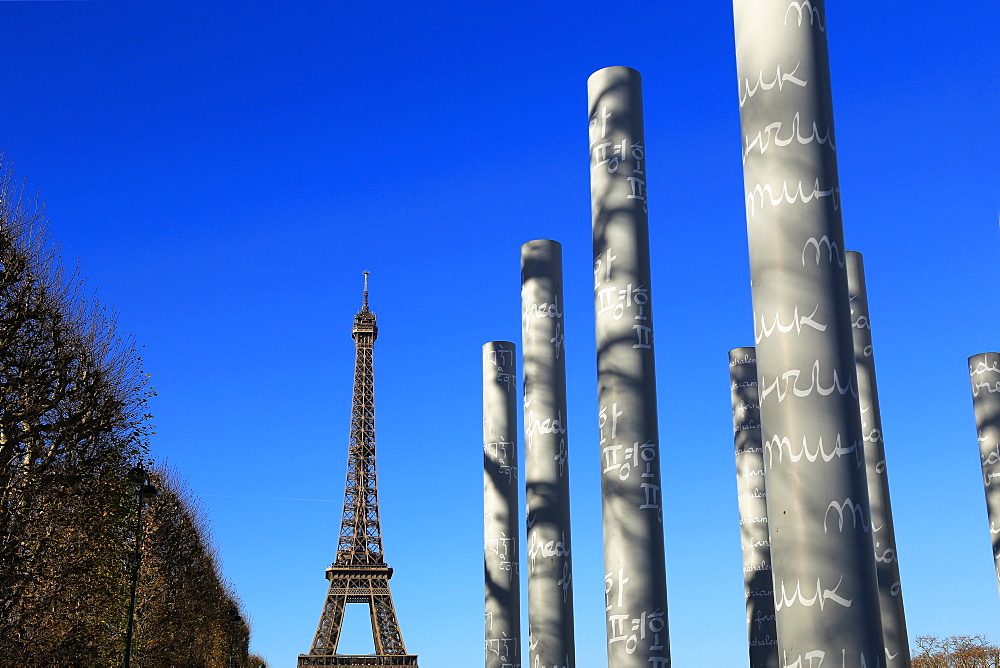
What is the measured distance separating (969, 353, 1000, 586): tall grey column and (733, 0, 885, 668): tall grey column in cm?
2643

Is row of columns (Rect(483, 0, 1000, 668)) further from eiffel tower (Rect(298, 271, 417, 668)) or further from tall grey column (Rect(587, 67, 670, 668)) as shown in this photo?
eiffel tower (Rect(298, 271, 417, 668))

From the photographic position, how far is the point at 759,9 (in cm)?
1658

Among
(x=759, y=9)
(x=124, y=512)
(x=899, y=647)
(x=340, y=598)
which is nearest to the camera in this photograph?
(x=759, y=9)

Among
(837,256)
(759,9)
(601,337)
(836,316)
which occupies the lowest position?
(836,316)

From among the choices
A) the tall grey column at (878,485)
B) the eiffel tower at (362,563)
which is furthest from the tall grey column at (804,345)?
the eiffel tower at (362,563)

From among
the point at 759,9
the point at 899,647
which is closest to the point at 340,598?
the point at 899,647

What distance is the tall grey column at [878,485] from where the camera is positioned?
2877cm

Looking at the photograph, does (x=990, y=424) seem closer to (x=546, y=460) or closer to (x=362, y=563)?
(x=546, y=460)

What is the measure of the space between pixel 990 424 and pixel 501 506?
1875 cm

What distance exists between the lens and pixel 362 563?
105 metres

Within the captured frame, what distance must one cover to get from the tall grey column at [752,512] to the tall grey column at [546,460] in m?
9.78

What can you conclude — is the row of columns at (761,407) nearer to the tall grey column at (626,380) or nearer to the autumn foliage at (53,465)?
the tall grey column at (626,380)

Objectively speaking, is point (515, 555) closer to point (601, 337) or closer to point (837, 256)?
point (601, 337)

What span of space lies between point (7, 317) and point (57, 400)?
208cm
